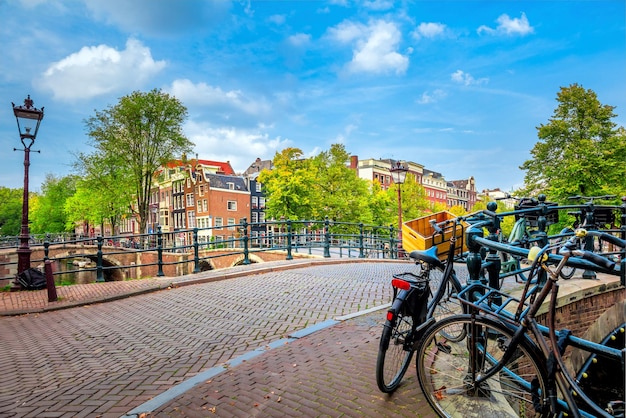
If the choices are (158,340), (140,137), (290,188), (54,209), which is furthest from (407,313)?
(54,209)

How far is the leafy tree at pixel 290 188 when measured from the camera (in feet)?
94.2

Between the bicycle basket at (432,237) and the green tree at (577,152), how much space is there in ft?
52.6

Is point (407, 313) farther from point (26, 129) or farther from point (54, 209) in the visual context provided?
point (54, 209)

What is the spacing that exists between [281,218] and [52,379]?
1005 inches

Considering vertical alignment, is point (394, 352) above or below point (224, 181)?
below

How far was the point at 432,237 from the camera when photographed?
3.34 meters

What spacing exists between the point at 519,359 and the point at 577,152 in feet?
73.9

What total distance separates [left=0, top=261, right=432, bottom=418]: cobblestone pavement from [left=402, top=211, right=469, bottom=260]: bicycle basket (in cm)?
105

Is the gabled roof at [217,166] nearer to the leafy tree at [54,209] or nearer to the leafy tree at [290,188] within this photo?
the leafy tree at [54,209]

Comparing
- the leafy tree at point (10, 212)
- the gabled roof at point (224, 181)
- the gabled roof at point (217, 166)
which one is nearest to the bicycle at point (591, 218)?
the gabled roof at point (224, 181)

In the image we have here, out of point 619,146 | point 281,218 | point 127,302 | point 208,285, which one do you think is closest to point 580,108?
point 619,146

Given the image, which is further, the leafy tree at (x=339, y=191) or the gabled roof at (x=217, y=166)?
the gabled roof at (x=217, y=166)

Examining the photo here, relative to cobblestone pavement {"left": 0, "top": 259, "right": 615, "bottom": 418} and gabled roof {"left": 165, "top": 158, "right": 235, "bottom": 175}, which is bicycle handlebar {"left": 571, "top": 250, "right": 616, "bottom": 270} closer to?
cobblestone pavement {"left": 0, "top": 259, "right": 615, "bottom": 418}

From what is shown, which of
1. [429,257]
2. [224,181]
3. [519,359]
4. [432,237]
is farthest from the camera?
[224,181]
